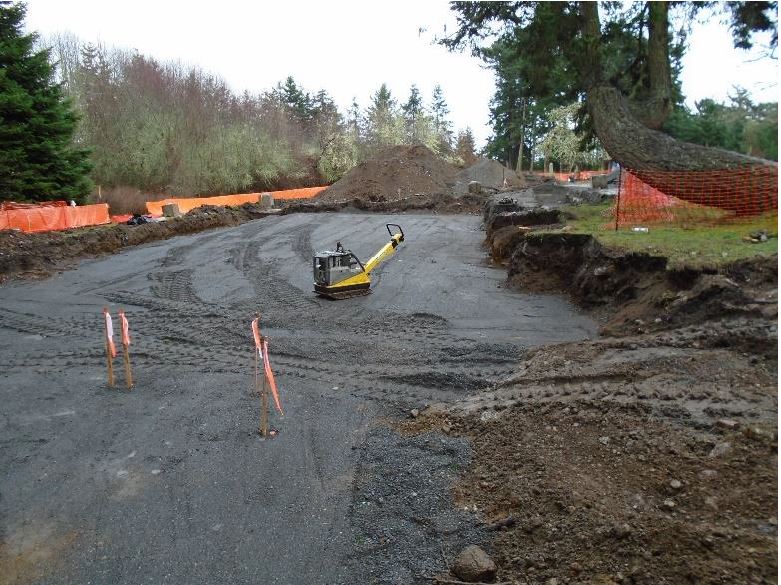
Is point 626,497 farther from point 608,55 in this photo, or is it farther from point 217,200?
point 217,200

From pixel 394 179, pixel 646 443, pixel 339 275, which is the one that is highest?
pixel 394 179

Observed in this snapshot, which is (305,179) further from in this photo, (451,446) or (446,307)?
(451,446)

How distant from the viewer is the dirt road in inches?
159

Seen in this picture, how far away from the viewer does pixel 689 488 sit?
11.7ft

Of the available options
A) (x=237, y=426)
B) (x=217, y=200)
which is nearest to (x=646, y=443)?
(x=237, y=426)

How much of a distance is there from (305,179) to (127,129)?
13.7m

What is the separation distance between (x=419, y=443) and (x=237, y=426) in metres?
2.07

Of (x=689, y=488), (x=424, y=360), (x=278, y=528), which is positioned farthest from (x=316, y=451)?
(x=689, y=488)

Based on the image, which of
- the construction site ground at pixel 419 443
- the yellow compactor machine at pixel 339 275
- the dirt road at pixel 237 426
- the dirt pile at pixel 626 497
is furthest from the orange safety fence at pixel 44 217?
the dirt pile at pixel 626 497

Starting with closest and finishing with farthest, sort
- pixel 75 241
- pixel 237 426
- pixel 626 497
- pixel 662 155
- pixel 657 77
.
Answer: pixel 626 497
pixel 237 426
pixel 662 155
pixel 657 77
pixel 75 241

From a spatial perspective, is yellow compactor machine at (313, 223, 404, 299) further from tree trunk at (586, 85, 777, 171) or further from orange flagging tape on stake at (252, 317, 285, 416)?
tree trunk at (586, 85, 777, 171)

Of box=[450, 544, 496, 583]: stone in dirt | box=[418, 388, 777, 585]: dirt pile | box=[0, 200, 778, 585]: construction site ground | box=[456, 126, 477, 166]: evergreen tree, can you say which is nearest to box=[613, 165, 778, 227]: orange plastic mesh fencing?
box=[0, 200, 778, 585]: construction site ground

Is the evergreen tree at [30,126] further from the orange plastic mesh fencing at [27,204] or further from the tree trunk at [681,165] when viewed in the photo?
the tree trunk at [681,165]

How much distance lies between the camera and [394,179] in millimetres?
31859
